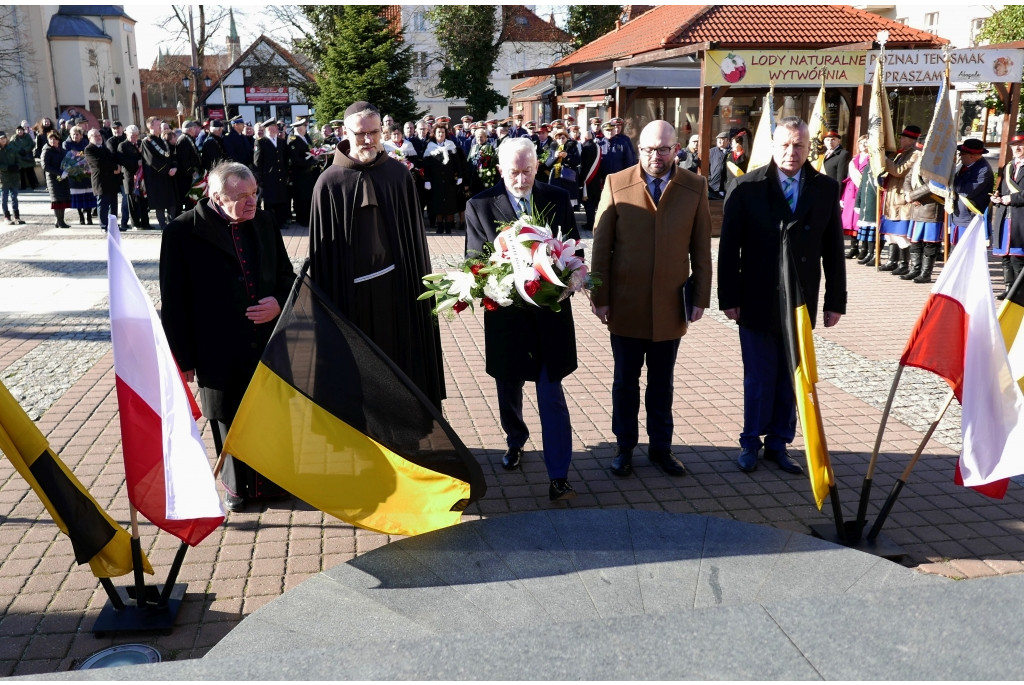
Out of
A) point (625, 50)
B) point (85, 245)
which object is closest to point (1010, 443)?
point (85, 245)

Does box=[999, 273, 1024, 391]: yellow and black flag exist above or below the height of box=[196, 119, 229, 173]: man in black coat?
below

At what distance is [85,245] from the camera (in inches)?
632

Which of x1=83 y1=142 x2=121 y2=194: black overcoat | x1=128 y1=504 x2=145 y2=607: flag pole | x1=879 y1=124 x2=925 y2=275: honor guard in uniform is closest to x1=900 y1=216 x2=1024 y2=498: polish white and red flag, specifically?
x1=128 y1=504 x2=145 y2=607: flag pole

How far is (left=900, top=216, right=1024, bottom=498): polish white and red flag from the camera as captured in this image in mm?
3980

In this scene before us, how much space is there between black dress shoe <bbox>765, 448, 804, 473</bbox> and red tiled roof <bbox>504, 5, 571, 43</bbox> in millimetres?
48131

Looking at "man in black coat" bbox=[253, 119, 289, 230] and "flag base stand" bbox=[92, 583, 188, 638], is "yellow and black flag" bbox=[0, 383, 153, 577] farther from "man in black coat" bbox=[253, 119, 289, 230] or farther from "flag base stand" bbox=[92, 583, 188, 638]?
"man in black coat" bbox=[253, 119, 289, 230]

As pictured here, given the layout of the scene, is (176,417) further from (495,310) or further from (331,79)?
(331,79)

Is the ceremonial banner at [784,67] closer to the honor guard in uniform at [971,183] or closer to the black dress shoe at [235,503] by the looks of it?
the honor guard in uniform at [971,183]

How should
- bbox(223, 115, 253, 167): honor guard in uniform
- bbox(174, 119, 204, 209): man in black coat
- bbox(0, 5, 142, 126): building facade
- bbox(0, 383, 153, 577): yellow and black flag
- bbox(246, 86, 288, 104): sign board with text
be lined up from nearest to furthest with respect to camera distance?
bbox(0, 383, 153, 577): yellow and black flag, bbox(174, 119, 204, 209): man in black coat, bbox(223, 115, 253, 167): honor guard in uniform, bbox(0, 5, 142, 126): building facade, bbox(246, 86, 288, 104): sign board with text

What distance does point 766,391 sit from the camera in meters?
5.44

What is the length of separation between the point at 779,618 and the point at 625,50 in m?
25.6

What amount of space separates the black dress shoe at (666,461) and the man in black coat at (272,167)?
13.6 meters

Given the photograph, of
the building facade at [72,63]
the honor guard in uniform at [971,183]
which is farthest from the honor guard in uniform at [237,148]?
the building facade at [72,63]

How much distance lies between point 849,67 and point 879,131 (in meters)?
3.81
